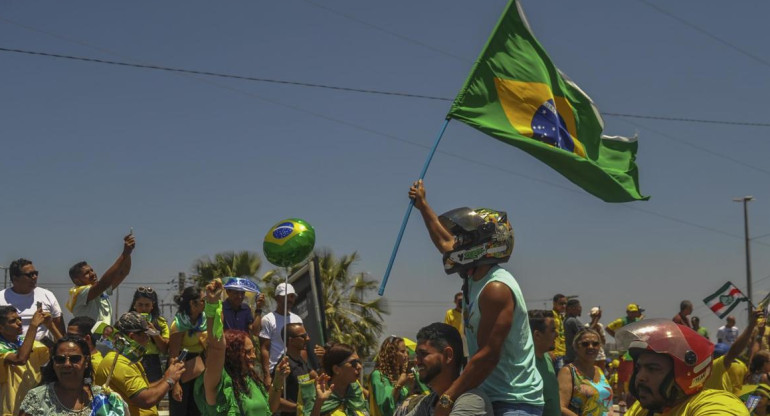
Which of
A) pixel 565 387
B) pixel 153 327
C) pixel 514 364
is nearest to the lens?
pixel 514 364

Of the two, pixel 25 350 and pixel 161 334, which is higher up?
pixel 161 334

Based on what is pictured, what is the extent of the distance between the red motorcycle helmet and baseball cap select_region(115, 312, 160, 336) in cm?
493

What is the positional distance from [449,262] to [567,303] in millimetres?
8407

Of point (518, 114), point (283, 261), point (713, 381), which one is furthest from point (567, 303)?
point (518, 114)

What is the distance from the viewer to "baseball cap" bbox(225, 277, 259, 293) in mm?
9625

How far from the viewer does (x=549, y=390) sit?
258 inches

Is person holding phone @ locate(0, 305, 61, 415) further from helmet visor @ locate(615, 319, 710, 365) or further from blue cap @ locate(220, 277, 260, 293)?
helmet visor @ locate(615, 319, 710, 365)

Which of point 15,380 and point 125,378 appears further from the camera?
point 15,380

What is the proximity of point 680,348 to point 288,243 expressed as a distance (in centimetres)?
631

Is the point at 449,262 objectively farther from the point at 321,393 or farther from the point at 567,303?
the point at 567,303

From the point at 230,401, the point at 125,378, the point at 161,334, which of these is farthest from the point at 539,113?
the point at 161,334

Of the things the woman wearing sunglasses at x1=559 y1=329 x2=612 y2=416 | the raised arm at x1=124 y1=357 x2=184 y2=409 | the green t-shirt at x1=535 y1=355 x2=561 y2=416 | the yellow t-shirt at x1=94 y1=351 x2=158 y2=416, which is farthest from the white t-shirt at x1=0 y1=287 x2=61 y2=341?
the woman wearing sunglasses at x1=559 y1=329 x2=612 y2=416

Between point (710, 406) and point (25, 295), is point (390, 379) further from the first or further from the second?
point (710, 406)

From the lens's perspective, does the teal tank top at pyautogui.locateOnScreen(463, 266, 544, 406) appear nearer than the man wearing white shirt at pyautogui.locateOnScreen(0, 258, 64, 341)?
Yes
